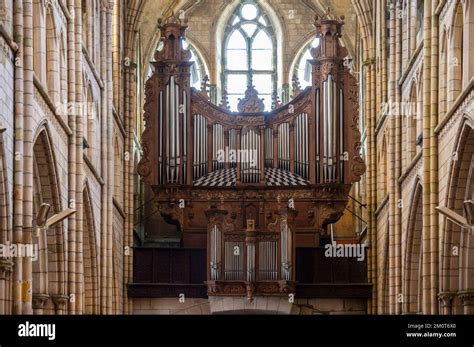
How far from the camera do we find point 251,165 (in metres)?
45.5

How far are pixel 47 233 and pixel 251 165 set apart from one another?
1329 centimetres

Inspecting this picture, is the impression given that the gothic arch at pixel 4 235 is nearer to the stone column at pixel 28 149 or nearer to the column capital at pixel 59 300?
the stone column at pixel 28 149

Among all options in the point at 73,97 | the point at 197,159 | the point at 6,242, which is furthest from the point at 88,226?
the point at 6,242

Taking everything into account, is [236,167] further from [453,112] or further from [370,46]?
[453,112]

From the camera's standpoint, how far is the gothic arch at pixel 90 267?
125 ft

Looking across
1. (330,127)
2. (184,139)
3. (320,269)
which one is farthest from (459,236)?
(184,139)

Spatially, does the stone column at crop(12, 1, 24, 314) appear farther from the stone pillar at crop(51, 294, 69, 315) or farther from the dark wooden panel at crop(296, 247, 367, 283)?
the dark wooden panel at crop(296, 247, 367, 283)

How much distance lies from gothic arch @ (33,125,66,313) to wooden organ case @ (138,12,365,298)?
10310 millimetres

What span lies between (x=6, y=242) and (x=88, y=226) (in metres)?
11.2

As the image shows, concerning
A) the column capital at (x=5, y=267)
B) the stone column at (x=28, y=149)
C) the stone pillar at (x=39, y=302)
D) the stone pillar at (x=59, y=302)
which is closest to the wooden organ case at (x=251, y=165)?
the stone pillar at (x=59, y=302)

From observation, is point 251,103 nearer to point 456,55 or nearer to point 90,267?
point 90,267

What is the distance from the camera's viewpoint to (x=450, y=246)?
3281 cm

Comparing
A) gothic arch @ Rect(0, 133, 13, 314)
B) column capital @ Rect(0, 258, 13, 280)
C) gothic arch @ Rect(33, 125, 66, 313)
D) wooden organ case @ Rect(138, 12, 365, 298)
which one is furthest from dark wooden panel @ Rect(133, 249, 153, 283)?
column capital @ Rect(0, 258, 13, 280)

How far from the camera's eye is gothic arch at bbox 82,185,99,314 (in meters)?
38.1
